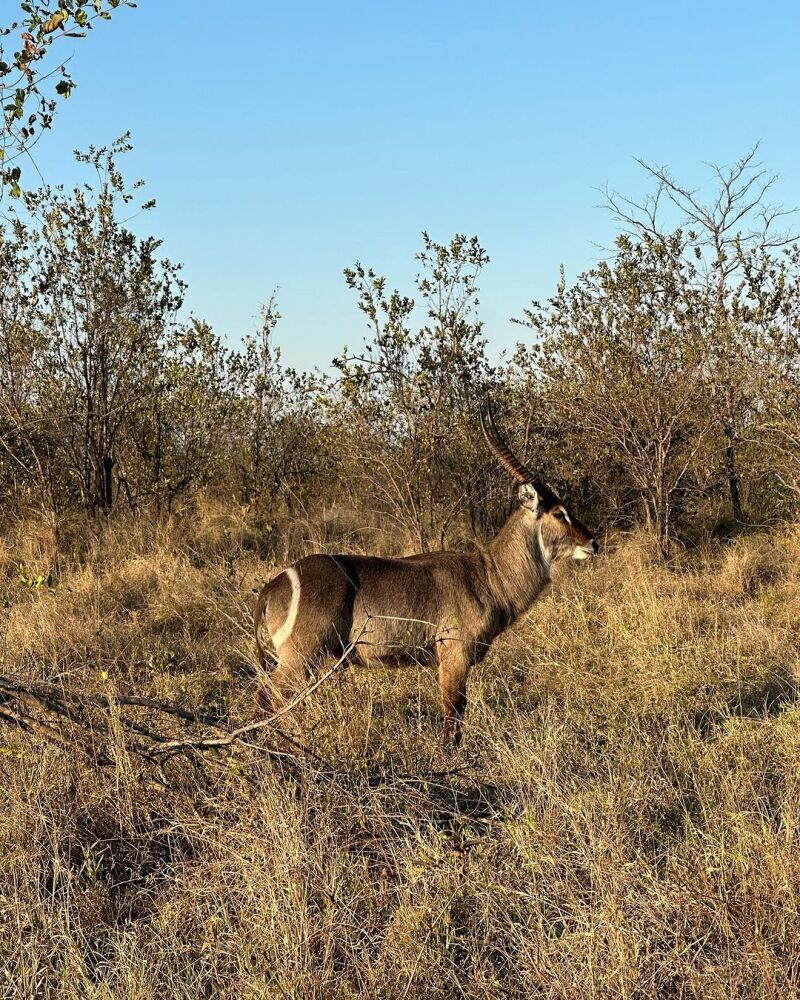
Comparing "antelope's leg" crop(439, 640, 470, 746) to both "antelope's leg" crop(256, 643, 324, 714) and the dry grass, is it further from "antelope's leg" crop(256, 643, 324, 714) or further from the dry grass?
"antelope's leg" crop(256, 643, 324, 714)

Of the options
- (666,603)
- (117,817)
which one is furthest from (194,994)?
(666,603)

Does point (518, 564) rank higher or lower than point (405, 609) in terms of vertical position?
higher

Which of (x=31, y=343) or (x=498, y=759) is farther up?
(x=31, y=343)

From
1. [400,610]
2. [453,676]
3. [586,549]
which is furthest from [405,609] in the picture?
[586,549]

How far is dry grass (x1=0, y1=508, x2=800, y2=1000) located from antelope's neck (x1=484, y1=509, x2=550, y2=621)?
588 mm

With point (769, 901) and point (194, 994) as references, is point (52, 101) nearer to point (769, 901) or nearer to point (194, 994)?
point (194, 994)

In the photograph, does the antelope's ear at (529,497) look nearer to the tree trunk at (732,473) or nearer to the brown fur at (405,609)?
the brown fur at (405,609)

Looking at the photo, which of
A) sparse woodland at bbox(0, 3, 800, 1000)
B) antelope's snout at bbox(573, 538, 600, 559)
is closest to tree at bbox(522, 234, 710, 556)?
sparse woodland at bbox(0, 3, 800, 1000)

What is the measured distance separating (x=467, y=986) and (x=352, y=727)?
212 centimetres

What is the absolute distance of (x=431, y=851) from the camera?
362 centimetres

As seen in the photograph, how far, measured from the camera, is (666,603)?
26.1 feet

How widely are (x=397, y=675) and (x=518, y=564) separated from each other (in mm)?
1196

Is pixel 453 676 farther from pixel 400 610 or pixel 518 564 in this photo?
pixel 518 564

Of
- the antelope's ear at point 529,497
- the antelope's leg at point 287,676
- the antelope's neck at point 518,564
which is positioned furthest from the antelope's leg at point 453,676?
the antelope's ear at point 529,497
